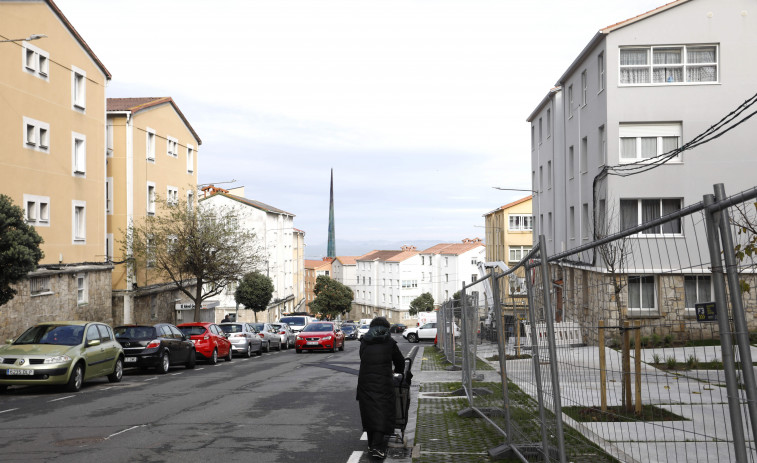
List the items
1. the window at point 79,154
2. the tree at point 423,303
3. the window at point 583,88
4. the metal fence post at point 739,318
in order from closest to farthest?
the metal fence post at point 739,318
the window at point 79,154
the window at point 583,88
the tree at point 423,303

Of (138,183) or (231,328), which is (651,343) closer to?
(231,328)

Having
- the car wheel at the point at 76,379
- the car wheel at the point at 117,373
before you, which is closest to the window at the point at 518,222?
the car wheel at the point at 117,373

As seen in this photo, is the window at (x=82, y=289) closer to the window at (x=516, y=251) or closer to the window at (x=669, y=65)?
the window at (x=669, y=65)

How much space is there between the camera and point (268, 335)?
1511 inches

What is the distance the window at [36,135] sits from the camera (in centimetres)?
2920

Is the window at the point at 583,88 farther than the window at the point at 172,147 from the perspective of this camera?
No

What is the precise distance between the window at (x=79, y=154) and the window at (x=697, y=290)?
33225mm

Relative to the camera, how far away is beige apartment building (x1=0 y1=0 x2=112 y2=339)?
28031mm

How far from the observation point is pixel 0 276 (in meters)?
19.0

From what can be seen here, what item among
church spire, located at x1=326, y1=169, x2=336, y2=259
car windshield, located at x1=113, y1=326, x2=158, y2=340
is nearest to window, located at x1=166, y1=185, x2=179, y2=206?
car windshield, located at x1=113, y1=326, x2=158, y2=340

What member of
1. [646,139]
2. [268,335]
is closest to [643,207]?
[646,139]

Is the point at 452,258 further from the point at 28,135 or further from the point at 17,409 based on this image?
the point at 17,409

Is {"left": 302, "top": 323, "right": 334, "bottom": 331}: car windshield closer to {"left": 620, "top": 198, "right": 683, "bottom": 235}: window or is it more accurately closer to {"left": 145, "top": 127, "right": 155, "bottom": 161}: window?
{"left": 620, "top": 198, "right": 683, "bottom": 235}: window

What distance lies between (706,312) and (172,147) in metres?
47.7
